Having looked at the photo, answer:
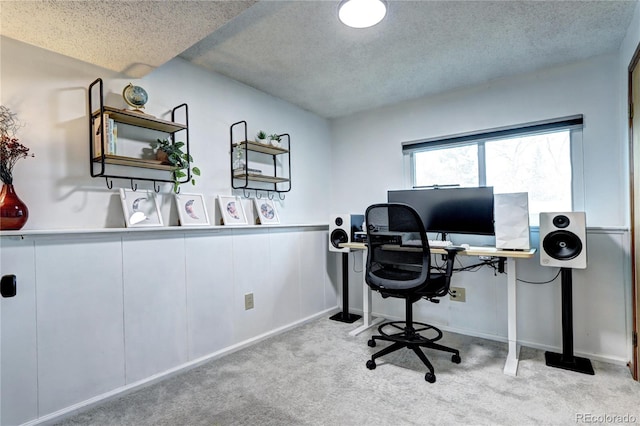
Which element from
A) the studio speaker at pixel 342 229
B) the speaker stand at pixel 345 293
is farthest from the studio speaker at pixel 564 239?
the speaker stand at pixel 345 293

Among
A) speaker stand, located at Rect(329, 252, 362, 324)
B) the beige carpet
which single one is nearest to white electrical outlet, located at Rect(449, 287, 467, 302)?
the beige carpet

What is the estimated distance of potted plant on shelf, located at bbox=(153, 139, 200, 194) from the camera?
215 cm

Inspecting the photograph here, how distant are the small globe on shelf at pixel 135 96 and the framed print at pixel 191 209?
0.64 meters

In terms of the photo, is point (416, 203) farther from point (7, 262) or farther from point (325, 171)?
point (7, 262)

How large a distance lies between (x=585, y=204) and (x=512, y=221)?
738 mm

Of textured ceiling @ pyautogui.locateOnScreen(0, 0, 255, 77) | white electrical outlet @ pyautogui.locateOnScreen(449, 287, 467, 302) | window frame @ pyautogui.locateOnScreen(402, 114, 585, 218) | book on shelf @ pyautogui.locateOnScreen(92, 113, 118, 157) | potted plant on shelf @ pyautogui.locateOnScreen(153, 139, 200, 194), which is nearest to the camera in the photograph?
textured ceiling @ pyautogui.locateOnScreen(0, 0, 255, 77)

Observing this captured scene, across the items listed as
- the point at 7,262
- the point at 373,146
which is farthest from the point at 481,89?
the point at 7,262

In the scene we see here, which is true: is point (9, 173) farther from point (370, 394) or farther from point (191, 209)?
point (370, 394)

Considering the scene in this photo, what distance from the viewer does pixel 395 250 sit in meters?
2.17

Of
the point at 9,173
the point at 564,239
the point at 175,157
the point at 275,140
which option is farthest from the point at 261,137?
the point at 564,239

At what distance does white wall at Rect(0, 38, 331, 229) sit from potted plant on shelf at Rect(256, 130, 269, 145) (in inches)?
3.4

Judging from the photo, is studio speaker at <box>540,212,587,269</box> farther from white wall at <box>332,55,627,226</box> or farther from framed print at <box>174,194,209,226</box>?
framed print at <box>174,194,209,226</box>

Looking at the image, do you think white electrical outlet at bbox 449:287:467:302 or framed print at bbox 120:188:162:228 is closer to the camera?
framed print at bbox 120:188:162:228

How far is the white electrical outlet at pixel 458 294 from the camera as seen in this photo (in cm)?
286
